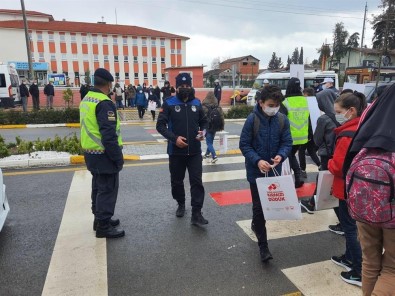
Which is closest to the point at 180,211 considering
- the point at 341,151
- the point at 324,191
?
the point at 324,191

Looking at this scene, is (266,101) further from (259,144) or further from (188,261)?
(188,261)

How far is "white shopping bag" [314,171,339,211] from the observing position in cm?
345

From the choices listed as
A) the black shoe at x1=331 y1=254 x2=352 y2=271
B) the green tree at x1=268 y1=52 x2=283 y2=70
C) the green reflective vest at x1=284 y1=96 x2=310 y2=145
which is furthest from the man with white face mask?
the green tree at x1=268 y1=52 x2=283 y2=70

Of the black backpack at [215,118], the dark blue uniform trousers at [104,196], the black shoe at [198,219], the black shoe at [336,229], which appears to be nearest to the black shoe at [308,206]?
the black shoe at [336,229]

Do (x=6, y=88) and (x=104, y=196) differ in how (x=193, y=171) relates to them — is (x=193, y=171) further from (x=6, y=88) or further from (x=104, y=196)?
(x=6, y=88)

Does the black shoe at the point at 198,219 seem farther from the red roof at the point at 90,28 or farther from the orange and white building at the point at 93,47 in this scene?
the red roof at the point at 90,28

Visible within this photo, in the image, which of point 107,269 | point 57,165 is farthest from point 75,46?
point 107,269

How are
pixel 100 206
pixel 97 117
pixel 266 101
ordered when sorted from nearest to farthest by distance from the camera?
pixel 266 101
pixel 97 117
pixel 100 206

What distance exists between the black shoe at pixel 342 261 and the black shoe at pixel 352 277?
0.16 metres

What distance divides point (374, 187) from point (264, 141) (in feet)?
4.74

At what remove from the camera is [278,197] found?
3.23m

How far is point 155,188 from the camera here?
5.88 m

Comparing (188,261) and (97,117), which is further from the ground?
(97,117)

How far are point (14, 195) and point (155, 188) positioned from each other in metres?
2.29
